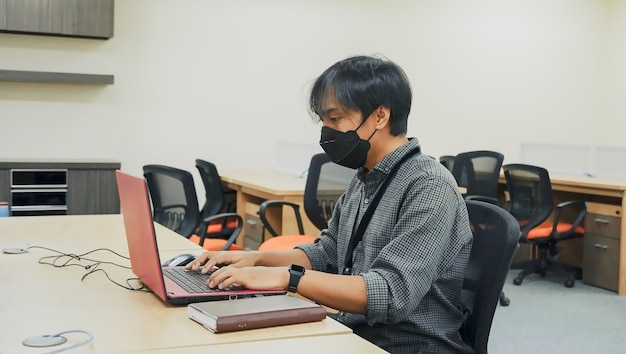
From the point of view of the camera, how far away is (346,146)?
6.17 feet

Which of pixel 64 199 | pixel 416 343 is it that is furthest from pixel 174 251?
pixel 64 199

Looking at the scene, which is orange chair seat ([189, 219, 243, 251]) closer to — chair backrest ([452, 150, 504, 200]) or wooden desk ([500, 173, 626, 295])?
chair backrest ([452, 150, 504, 200])

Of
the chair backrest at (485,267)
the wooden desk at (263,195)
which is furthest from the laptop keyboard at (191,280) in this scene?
the wooden desk at (263,195)

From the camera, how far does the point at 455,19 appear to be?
7.25 metres

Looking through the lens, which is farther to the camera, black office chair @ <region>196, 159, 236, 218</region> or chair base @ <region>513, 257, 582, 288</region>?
chair base @ <region>513, 257, 582, 288</region>

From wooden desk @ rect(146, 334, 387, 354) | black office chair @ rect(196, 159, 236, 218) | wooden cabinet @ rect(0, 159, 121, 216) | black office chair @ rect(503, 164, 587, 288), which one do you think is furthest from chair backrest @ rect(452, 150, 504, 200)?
wooden desk @ rect(146, 334, 387, 354)

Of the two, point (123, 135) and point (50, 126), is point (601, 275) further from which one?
point (50, 126)

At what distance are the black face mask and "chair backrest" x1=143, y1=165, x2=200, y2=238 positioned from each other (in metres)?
2.36

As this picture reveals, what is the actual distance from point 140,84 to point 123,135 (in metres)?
0.45

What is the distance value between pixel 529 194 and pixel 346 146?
3.88m

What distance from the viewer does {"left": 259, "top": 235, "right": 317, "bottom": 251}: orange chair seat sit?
3879 mm

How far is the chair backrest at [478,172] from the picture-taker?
221 inches

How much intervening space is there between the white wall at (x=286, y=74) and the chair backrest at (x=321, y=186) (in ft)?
7.65

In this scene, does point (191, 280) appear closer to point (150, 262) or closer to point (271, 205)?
point (150, 262)
